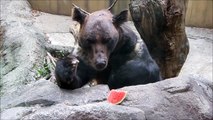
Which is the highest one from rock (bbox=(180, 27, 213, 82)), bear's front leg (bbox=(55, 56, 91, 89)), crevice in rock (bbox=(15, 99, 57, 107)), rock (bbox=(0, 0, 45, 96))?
bear's front leg (bbox=(55, 56, 91, 89))

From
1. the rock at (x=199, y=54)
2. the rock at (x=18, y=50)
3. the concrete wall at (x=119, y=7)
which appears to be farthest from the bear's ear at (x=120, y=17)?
the concrete wall at (x=119, y=7)

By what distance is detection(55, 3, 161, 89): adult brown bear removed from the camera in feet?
9.56

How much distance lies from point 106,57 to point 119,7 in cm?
427

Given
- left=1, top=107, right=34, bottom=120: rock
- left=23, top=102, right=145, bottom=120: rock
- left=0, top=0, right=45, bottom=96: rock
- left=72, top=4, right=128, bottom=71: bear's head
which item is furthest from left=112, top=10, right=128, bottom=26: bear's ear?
left=0, top=0, right=45, bottom=96: rock

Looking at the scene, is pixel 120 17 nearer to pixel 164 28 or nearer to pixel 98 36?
pixel 98 36

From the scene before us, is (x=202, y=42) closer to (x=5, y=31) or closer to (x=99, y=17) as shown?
(x=5, y=31)

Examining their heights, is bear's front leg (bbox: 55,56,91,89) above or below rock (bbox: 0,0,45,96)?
above

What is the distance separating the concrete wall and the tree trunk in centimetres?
287

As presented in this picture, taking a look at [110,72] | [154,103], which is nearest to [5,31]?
[110,72]

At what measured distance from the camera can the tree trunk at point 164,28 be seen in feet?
13.1

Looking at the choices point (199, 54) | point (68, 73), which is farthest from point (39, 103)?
point (199, 54)

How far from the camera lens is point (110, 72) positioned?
11.5 feet

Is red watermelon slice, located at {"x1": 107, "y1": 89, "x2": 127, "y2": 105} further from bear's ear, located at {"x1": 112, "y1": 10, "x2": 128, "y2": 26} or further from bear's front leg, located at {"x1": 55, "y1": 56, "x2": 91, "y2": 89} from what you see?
bear's ear, located at {"x1": 112, "y1": 10, "x2": 128, "y2": 26}

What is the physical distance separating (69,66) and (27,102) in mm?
397
